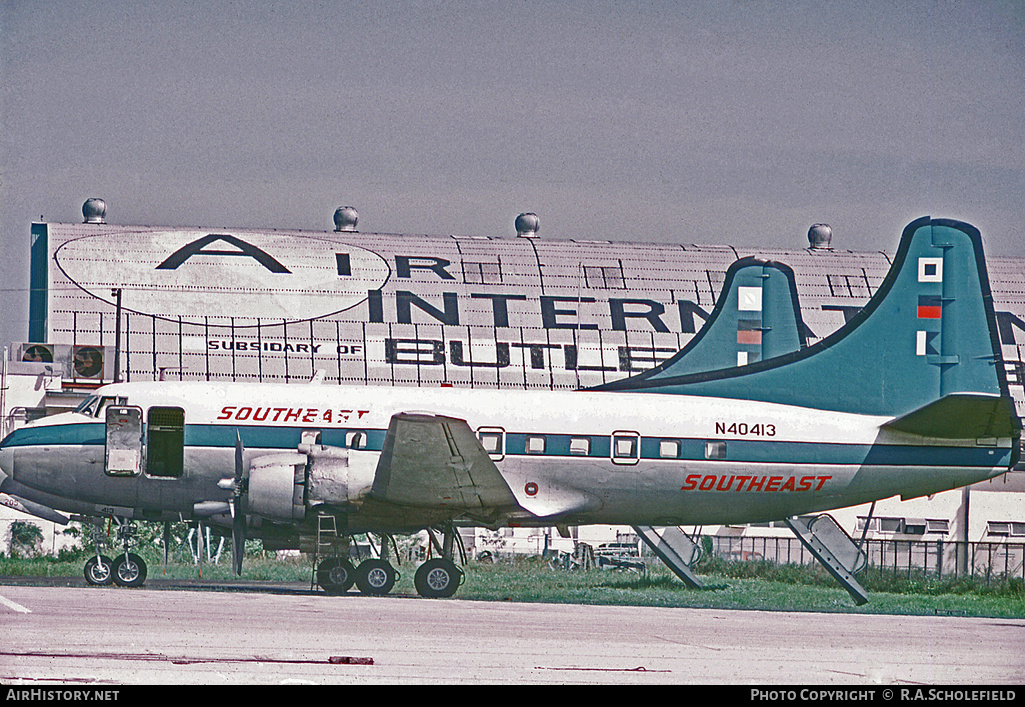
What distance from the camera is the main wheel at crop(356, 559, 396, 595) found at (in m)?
20.6

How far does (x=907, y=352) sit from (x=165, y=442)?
46.5ft

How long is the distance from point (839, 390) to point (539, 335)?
Result: 17.0 meters

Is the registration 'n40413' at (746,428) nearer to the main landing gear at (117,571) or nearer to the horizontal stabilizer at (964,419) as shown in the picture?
the horizontal stabilizer at (964,419)

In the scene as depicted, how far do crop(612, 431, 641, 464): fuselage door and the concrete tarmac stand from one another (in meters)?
2.89

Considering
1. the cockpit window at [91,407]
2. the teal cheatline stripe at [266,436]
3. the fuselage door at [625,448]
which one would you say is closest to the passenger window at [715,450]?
the fuselage door at [625,448]

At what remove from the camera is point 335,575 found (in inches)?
817

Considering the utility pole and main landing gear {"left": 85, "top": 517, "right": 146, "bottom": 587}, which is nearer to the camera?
main landing gear {"left": 85, "top": 517, "right": 146, "bottom": 587}

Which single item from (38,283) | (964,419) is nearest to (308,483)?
(964,419)

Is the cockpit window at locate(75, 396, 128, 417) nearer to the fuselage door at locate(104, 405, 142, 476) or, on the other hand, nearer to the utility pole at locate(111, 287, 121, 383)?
the fuselage door at locate(104, 405, 142, 476)

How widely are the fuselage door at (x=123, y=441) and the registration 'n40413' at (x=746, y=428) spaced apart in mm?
10003

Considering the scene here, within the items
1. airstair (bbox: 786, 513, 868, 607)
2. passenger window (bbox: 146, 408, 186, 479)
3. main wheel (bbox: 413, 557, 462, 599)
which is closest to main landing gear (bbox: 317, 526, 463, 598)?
main wheel (bbox: 413, 557, 462, 599)

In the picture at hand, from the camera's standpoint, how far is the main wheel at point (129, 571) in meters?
21.0

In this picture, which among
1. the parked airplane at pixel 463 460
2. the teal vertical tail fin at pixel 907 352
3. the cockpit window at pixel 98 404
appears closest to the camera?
the parked airplane at pixel 463 460

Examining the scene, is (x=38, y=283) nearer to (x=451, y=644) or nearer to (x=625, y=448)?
(x=625, y=448)
